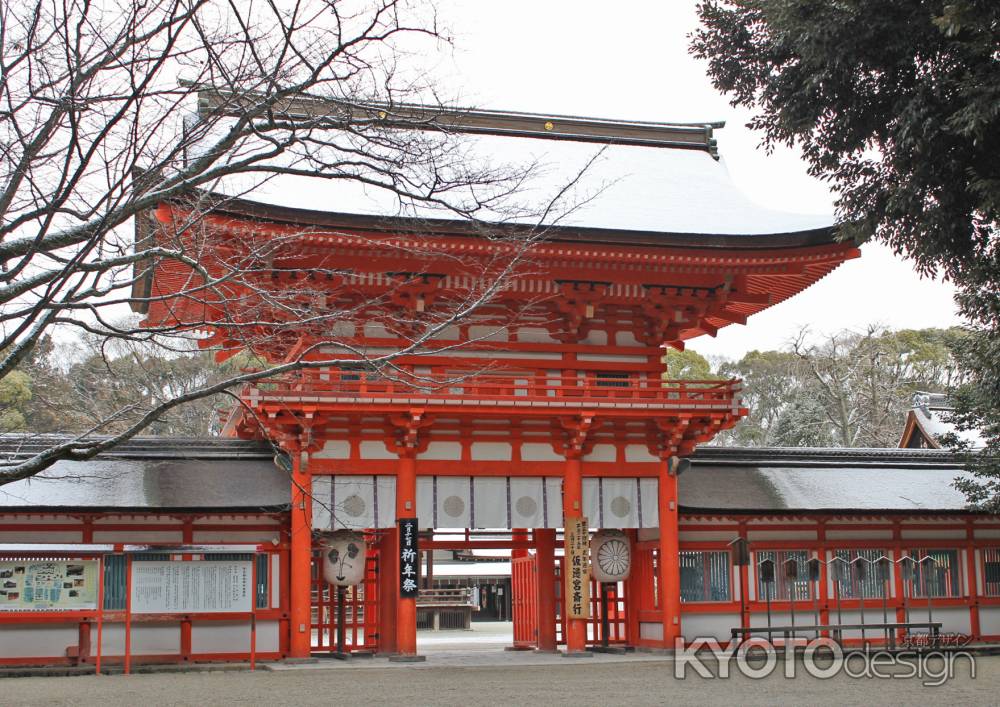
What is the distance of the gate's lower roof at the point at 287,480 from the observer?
53.9ft

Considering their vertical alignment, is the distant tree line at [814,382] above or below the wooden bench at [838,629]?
above

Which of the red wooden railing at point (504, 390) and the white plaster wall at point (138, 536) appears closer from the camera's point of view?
the red wooden railing at point (504, 390)

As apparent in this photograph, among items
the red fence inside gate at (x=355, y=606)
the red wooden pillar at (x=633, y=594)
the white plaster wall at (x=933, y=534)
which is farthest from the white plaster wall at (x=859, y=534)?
A: the red fence inside gate at (x=355, y=606)

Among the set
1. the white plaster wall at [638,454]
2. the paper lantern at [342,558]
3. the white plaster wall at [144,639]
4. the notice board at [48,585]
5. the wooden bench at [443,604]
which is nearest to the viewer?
the notice board at [48,585]

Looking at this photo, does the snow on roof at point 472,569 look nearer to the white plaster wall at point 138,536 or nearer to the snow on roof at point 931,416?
the snow on roof at point 931,416

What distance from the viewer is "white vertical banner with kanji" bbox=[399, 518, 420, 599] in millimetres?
16891

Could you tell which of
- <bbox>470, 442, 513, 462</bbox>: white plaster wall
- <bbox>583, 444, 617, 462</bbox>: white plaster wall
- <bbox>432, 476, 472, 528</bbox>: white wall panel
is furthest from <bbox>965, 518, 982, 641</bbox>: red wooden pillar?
<bbox>432, 476, 472, 528</bbox>: white wall panel

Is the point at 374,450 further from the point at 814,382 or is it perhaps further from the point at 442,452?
the point at 814,382

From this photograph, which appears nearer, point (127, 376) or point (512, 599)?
point (512, 599)

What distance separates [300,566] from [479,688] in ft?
14.0

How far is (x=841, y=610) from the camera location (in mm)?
19406

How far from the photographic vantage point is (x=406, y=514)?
1720 centimetres

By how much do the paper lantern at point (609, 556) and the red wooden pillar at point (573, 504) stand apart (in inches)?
39.0

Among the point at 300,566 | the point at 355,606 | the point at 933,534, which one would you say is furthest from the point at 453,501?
the point at 933,534
